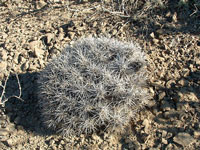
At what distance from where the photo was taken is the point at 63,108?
339 centimetres

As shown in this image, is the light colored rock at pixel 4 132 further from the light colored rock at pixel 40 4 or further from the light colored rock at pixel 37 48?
the light colored rock at pixel 40 4

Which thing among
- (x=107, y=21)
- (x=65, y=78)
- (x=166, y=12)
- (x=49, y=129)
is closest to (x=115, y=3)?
(x=107, y=21)

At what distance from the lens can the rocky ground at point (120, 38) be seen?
11.2ft

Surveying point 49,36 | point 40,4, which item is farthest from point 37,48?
point 40,4

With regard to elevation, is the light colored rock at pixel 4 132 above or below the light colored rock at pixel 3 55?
below

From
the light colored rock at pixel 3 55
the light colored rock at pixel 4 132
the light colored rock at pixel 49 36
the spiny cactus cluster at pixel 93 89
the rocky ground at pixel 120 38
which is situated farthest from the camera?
the light colored rock at pixel 49 36

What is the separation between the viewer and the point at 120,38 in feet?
15.1

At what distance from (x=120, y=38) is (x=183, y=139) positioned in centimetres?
205

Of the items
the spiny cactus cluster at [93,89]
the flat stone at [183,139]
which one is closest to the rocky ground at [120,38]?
the flat stone at [183,139]

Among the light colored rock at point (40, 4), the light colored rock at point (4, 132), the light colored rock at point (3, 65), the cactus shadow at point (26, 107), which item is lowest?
the light colored rock at point (4, 132)

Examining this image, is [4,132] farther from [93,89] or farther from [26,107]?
[93,89]

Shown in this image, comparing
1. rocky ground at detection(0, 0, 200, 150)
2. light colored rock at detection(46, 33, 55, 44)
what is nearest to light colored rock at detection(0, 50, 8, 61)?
rocky ground at detection(0, 0, 200, 150)

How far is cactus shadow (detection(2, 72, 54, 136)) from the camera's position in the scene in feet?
12.3

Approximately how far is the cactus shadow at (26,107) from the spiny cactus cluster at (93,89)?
238 millimetres
